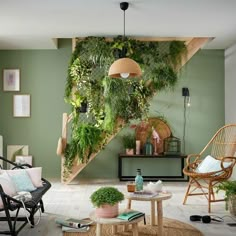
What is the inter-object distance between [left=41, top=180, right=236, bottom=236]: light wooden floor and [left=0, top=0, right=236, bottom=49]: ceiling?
2.64 meters

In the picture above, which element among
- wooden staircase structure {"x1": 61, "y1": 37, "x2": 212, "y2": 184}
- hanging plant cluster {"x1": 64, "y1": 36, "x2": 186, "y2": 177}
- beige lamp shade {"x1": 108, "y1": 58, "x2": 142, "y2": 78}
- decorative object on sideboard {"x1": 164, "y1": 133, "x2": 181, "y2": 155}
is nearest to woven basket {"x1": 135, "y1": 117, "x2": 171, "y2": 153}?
decorative object on sideboard {"x1": 164, "y1": 133, "x2": 181, "y2": 155}

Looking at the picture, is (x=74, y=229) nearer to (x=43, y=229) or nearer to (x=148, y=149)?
(x=43, y=229)

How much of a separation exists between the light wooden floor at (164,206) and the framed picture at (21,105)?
6.04 feet

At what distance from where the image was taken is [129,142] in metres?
7.70

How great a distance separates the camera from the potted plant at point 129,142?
759 centimetres

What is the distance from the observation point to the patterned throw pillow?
4.56 metres

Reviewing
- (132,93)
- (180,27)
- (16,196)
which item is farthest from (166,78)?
(16,196)

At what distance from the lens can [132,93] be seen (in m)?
7.13

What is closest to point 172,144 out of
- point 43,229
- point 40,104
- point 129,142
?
point 129,142

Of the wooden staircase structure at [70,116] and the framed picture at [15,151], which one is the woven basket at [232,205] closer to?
the wooden staircase structure at [70,116]

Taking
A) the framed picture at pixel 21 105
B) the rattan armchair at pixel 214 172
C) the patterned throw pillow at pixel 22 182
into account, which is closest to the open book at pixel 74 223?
the patterned throw pillow at pixel 22 182

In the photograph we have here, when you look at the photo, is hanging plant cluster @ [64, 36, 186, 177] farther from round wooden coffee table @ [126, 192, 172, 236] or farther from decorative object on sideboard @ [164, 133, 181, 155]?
round wooden coffee table @ [126, 192, 172, 236]

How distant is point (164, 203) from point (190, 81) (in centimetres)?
315

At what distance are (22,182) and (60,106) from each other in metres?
3.49
